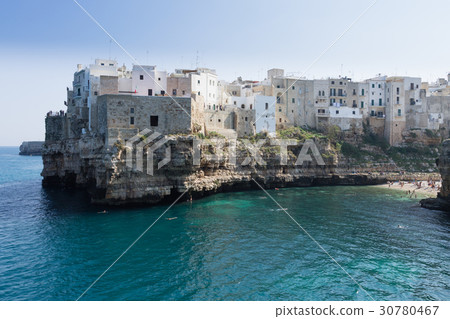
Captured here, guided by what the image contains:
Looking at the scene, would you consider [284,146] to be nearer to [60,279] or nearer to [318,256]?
[318,256]

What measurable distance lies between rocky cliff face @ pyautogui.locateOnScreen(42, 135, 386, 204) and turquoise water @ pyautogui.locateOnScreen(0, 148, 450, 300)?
2.52 meters

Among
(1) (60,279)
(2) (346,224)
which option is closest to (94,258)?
(1) (60,279)

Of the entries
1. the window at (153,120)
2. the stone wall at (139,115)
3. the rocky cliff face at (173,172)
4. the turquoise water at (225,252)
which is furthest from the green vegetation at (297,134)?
the window at (153,120)

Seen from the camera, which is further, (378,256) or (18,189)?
(18,189)

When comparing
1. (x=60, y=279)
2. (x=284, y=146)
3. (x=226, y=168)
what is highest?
(x=284, y=146)

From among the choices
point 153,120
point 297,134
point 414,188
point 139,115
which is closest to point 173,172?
point 153,120

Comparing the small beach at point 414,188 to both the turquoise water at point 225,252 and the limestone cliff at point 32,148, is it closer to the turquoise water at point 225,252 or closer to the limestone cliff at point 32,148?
the turquoise water at point 225,252

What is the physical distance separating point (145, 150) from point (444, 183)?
1338 inches

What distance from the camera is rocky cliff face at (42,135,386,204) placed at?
35594 mm

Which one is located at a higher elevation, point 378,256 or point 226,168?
point 226,168

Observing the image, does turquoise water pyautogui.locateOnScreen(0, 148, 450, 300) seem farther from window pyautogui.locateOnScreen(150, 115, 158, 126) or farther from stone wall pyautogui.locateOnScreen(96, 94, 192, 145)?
window pyautogui.locateOnScreen(150, 115, 158, 126)

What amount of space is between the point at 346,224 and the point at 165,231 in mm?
16148

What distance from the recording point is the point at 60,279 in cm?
1838

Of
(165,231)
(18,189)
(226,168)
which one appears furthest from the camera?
(18,189)
